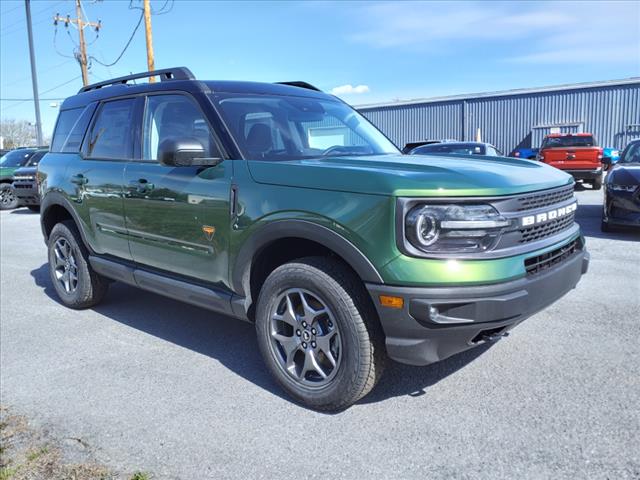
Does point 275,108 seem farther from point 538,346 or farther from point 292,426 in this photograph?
point 538,346

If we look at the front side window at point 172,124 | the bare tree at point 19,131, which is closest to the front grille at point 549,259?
the front side window at point 172,124

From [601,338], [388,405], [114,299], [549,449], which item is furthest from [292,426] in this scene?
[114,299]

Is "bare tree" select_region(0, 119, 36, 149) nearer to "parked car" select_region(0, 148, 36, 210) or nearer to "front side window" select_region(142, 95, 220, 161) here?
"parked car" select_region(0, 148, 36, 210)

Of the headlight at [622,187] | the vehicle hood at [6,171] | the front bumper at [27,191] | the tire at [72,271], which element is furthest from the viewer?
the vehicle hood at [6,171]

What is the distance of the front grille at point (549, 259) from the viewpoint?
9.57 feet

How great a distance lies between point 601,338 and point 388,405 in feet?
6.24

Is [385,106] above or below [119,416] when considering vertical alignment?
above

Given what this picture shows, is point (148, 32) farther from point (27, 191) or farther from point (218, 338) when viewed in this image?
point (218, 338)

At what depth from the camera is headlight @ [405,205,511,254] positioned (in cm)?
269

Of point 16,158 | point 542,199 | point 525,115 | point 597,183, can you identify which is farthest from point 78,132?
point 525,115

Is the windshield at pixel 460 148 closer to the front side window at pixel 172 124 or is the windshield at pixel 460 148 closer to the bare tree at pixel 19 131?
the front side window at pixel 172 124

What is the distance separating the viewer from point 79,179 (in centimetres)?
489

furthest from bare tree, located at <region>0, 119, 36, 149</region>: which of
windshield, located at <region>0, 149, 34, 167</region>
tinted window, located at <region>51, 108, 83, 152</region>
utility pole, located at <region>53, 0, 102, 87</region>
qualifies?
tinted window, located at <region>51, 108, 83, 152</region>

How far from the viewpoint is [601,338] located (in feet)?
13.3
